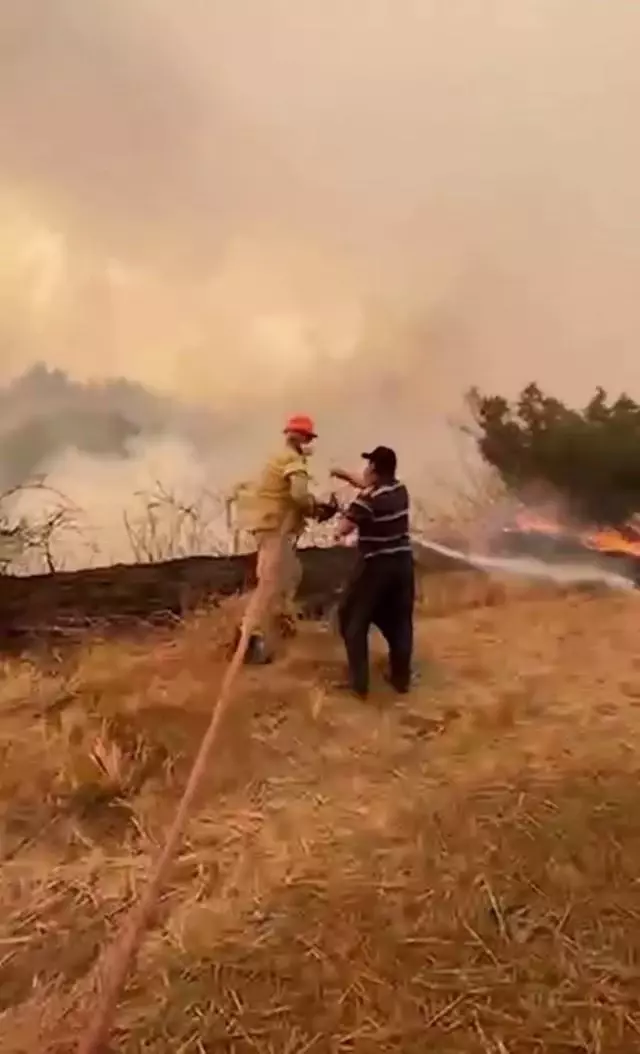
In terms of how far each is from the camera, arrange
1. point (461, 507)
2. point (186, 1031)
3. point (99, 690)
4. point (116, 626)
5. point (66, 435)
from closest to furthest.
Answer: point (186, 1031), point (99, 690), point (116, 626), point (66, 435), point (461, 507)

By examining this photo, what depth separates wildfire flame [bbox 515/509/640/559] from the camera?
6469 mm

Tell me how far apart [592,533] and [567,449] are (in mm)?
389

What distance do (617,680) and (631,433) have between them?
1741 millimetres

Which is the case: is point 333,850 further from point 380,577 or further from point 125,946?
point 380,577

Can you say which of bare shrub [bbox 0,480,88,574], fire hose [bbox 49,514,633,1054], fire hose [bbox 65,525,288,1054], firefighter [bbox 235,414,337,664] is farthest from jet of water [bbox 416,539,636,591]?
fire hose [bbox 65,525,288,1054]

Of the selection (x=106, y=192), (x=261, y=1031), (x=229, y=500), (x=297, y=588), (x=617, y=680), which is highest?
(x=106, y=192)

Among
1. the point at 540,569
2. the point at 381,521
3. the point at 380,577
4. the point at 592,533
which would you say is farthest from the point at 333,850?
the point at 592,533

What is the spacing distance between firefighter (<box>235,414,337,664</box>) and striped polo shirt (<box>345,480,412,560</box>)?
14 centimetres

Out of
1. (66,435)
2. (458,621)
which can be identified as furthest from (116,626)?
(458,621)

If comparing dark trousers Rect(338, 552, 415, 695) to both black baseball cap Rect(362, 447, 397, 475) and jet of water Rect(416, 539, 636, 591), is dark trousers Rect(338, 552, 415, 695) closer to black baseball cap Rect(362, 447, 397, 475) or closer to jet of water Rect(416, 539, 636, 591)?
black baseball cap Rect(362, 447, 397, 475)

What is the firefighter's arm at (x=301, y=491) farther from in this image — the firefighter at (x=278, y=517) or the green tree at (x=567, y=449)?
the green tree at (x=567, y=449)

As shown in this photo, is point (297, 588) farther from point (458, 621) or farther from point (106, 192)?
point (106, 192)

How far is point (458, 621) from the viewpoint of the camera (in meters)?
5.89

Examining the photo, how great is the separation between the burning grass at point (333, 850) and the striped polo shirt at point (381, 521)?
50 centimetres
